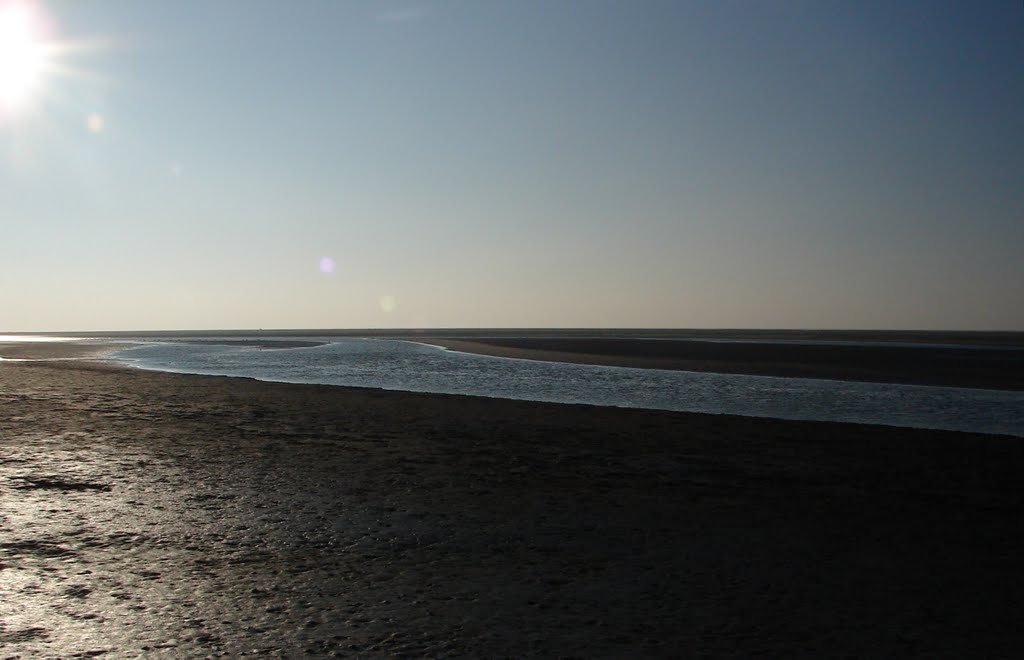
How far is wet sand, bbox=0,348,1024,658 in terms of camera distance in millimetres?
6184

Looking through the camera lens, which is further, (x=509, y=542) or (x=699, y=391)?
(x=699, y=391)

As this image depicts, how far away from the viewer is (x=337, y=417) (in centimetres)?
2036

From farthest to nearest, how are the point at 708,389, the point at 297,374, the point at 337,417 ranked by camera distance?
the point at 297,374, the point at 708,389, the point at 337,417

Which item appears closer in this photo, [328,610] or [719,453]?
[328,610]

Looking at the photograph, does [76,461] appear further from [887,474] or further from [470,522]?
[887,474]

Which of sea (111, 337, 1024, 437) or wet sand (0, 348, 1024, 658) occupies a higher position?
sea (111, 337, 1024, 437)

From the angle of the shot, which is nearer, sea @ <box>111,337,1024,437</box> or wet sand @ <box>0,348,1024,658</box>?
wet sand @ <box>0,348,1024,658</box>

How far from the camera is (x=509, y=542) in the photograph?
908 cm

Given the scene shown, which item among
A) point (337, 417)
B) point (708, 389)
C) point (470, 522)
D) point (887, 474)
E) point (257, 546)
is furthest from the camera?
point (708, 389)

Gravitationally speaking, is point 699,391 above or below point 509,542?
above

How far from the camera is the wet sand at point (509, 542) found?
6184mm

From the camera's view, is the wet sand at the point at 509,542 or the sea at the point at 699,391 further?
the sea at the point at 699,391

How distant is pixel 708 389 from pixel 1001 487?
694 inches

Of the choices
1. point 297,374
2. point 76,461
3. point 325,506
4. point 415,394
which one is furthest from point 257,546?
point 297,374
